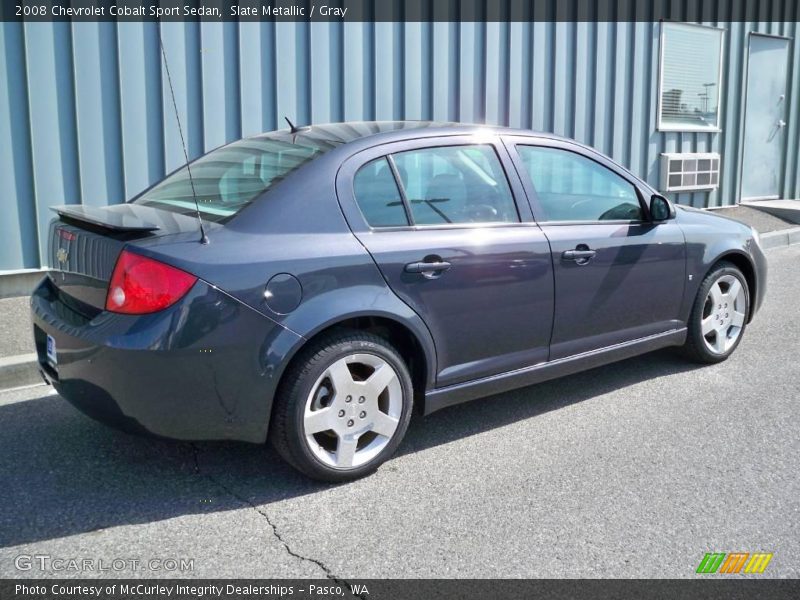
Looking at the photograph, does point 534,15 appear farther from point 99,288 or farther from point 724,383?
point 99,288

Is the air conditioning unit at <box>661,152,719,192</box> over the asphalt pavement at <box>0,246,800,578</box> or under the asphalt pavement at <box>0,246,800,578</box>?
over

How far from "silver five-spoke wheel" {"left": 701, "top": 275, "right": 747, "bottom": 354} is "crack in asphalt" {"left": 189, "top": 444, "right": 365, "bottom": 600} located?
3.07 m

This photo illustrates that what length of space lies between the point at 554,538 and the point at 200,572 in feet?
4.16

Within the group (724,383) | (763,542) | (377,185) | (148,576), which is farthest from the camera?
(724,383)

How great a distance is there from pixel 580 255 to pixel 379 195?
3.74 ft

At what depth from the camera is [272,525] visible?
313cm

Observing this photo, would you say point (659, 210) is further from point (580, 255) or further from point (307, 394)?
point (307, 394)

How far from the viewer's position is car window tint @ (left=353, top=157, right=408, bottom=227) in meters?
3.61

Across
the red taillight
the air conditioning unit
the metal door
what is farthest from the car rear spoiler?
the metal door

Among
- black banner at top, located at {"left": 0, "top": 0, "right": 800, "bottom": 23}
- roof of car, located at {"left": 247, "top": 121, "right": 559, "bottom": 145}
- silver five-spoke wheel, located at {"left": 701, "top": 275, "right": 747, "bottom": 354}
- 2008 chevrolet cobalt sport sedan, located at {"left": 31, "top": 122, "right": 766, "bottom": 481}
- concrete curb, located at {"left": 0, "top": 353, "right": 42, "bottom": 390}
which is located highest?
black banner at top, located at {"left": 0, "top": 0, "right": 800, "bottom": 23}

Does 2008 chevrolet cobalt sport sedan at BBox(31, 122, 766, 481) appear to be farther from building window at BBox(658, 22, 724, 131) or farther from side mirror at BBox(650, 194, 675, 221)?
building window at BBox(658, 22, 724, 131)

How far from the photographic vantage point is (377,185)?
12.1 ft

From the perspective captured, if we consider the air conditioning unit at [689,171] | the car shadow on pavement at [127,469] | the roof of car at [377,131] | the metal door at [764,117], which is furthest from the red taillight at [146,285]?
the metal door at [764,117]

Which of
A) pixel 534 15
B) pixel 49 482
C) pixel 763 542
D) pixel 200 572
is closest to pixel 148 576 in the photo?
pixel 200 572
